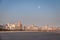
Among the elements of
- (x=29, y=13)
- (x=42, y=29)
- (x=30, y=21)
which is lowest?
(x=42, y=29)

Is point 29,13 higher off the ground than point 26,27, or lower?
higher

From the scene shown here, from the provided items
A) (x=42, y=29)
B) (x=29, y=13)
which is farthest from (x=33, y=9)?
(x=42, y=29)

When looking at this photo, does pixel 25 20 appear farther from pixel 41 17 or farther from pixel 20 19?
pixel 41 17

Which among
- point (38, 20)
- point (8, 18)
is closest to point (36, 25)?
point (38, 20)

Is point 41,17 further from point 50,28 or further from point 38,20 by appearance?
point 50,28

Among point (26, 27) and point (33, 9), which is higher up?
point (33, 9)

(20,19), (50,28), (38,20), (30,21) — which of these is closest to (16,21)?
(20,19)

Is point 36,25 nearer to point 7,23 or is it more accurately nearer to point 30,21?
point 30,21
